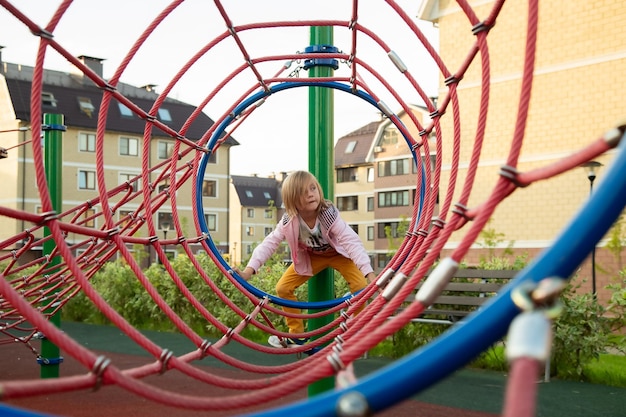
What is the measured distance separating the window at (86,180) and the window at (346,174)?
14494 mm

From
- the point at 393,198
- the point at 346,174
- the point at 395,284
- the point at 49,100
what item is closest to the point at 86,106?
the point at 49,100

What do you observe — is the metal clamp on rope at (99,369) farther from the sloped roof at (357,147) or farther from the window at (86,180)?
the sloped roof at (357,147)

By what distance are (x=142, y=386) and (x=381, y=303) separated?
0.77m

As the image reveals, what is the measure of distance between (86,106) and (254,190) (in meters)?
19.7

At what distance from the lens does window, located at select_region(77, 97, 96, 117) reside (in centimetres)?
2670

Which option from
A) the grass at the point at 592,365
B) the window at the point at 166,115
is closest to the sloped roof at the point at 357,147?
the window at the point at 166,115

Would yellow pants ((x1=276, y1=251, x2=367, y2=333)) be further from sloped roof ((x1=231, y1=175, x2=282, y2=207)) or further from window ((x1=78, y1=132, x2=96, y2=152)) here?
sloped roof ((x1=231, y1=175, x2=282, y2=207))

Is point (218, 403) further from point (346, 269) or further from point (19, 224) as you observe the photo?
point (19, 224)

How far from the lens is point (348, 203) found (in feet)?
119

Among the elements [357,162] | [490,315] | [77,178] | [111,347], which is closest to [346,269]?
[490,315]

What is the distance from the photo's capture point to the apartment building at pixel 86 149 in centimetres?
2397

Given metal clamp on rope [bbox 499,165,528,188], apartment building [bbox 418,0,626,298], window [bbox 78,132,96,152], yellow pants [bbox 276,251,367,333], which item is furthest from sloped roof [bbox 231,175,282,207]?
metal clamp on rope [bbox 499,165,528,188]

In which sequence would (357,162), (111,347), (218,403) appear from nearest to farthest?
(218,403) < (111,347) < (357,162)

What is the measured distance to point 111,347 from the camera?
22.6 ft
